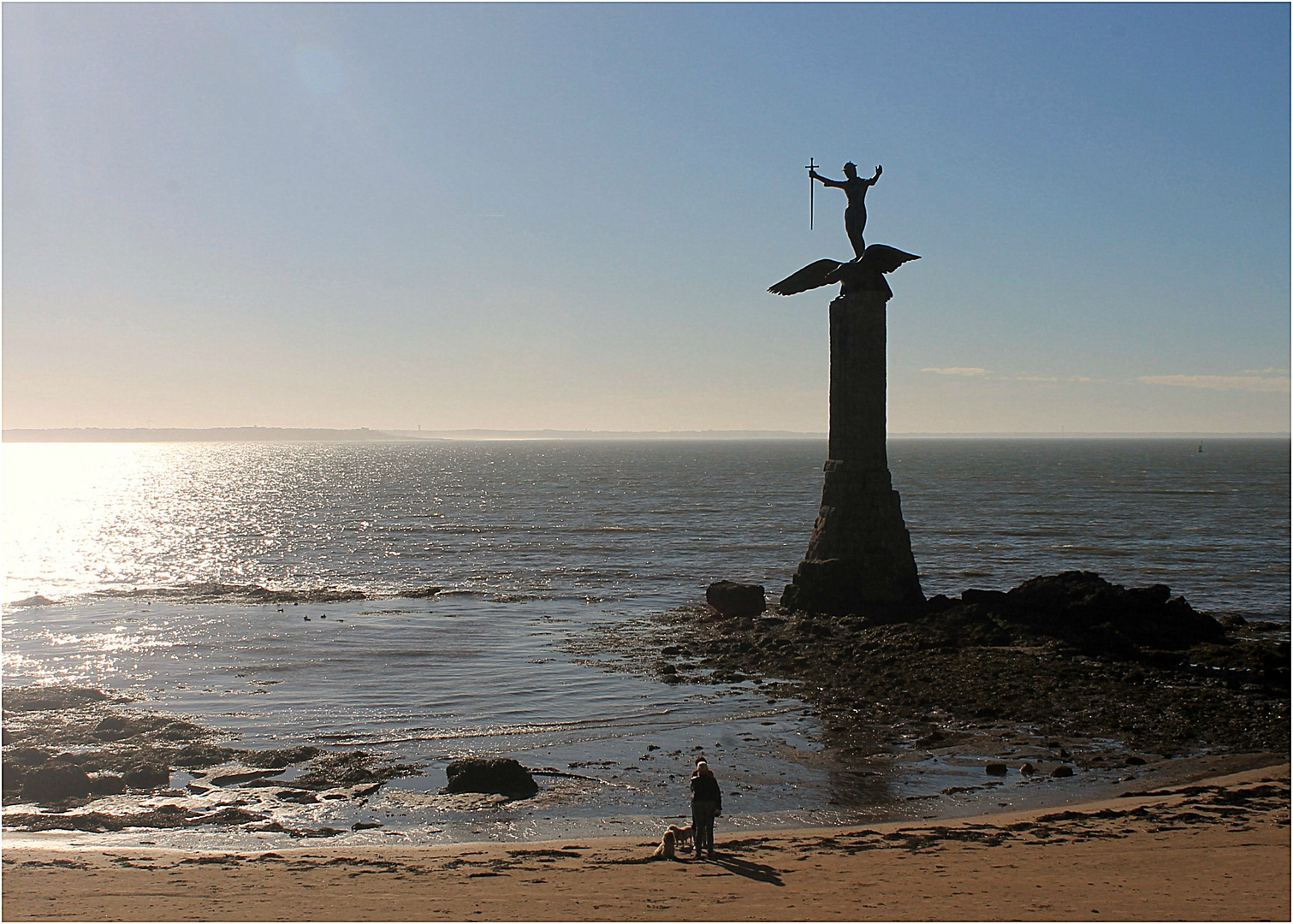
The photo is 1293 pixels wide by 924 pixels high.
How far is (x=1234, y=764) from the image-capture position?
14.3m

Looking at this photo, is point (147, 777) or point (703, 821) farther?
point (147, 777)

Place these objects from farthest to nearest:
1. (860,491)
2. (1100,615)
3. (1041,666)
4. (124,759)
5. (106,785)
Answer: (860,491) < (1100,615) < (1041,666) < (124,759) < (106,785)

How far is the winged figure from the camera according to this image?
952 inches

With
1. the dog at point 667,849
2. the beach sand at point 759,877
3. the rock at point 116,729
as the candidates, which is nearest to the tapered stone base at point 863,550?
the beach sand at point 759,877

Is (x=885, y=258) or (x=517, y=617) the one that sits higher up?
(x=885, y=258)

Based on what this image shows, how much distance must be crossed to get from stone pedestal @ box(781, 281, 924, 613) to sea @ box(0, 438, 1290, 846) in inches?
194

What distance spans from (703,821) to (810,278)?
17085 millimetres

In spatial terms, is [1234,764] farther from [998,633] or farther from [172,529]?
[172,529]

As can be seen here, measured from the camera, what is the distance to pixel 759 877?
984 centimetres

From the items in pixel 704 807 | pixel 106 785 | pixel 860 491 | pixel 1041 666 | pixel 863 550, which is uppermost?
pixel 860 491

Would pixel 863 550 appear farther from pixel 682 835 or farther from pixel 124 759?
pixel 124 759

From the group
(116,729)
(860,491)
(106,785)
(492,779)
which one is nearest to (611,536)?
(860,491)

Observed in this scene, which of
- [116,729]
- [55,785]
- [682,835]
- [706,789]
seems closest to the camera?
[706,789]

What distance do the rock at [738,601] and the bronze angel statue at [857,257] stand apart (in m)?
8.00
